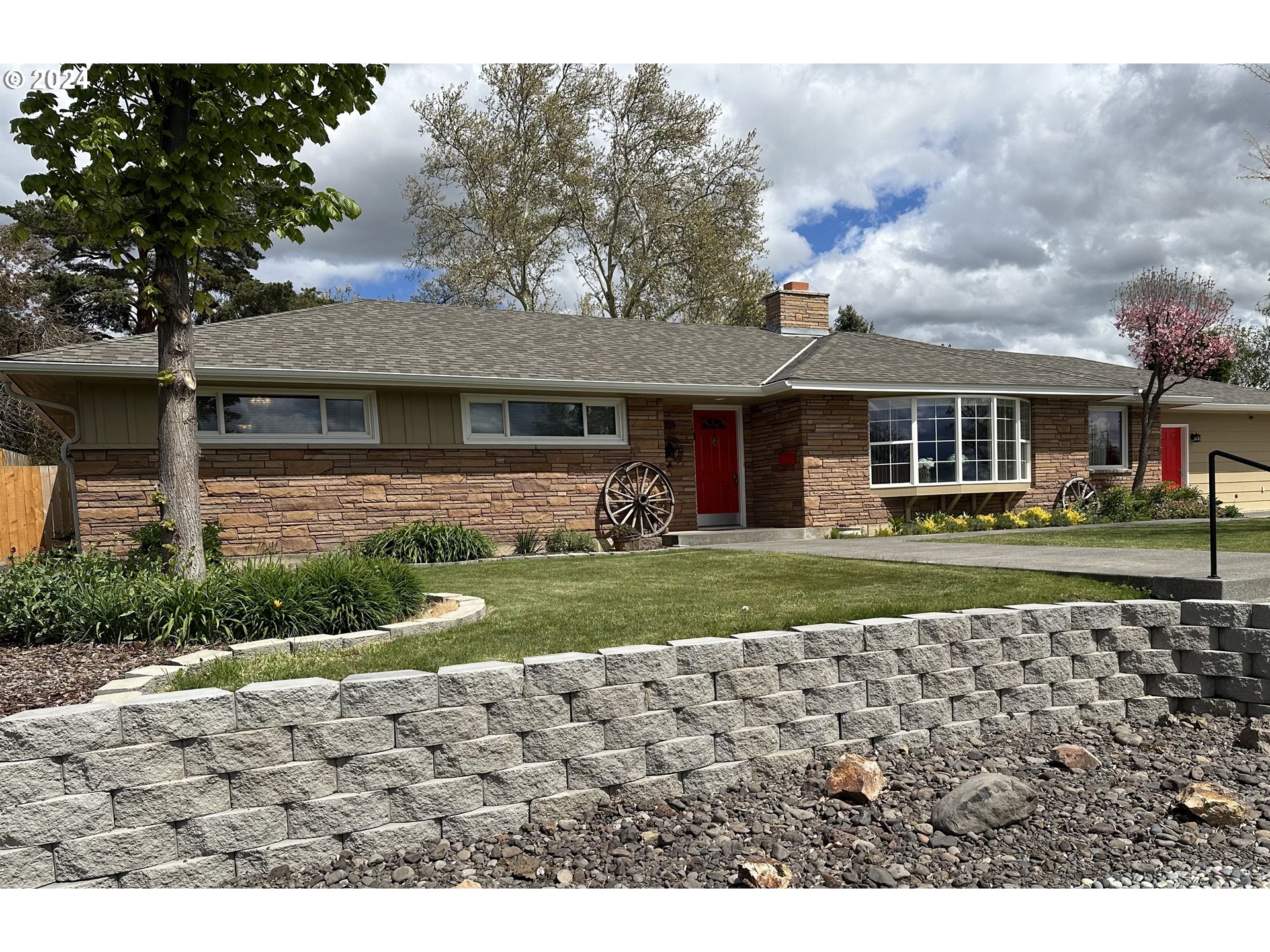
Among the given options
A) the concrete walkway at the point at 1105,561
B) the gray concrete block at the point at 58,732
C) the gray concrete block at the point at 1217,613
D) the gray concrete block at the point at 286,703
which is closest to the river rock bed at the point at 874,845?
the gray concrete block at the point at 286,703

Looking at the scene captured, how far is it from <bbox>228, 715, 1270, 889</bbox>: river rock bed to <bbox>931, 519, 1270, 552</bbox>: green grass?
4.57 meters

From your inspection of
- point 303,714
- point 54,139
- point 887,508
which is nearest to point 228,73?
point 54,139

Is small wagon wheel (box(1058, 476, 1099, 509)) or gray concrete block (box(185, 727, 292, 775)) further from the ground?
small wagon wheel (box(1058, 476, 1099, 509))

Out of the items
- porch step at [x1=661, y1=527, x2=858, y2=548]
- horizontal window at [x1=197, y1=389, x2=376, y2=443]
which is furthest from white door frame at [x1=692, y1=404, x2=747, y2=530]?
horizontal window at [x1=197, y1=389, x2=376, y2=443]

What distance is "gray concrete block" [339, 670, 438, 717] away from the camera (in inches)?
131

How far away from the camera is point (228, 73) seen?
5293mm

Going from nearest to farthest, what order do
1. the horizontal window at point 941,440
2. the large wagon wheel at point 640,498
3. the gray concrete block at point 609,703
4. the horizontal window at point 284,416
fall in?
the gray concrete block at point 609,703 < the horizontal window at point 284,416 < the large wagon wheel at point 640,498 < the horizontal window at point 941,440

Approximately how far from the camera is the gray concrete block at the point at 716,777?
4066 millimetres

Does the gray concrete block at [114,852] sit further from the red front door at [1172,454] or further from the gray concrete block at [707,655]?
the red front door at [1172,454]

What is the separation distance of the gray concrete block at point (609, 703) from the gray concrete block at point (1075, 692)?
9.90ft

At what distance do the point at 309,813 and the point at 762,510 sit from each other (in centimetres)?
1066

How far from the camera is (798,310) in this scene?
1658cm

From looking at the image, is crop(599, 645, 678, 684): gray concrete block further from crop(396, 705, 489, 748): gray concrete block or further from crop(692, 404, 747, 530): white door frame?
crop(692, 404, 747, 530): white door frame

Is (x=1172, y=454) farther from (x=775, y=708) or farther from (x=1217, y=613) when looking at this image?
(x=775, y=708)
